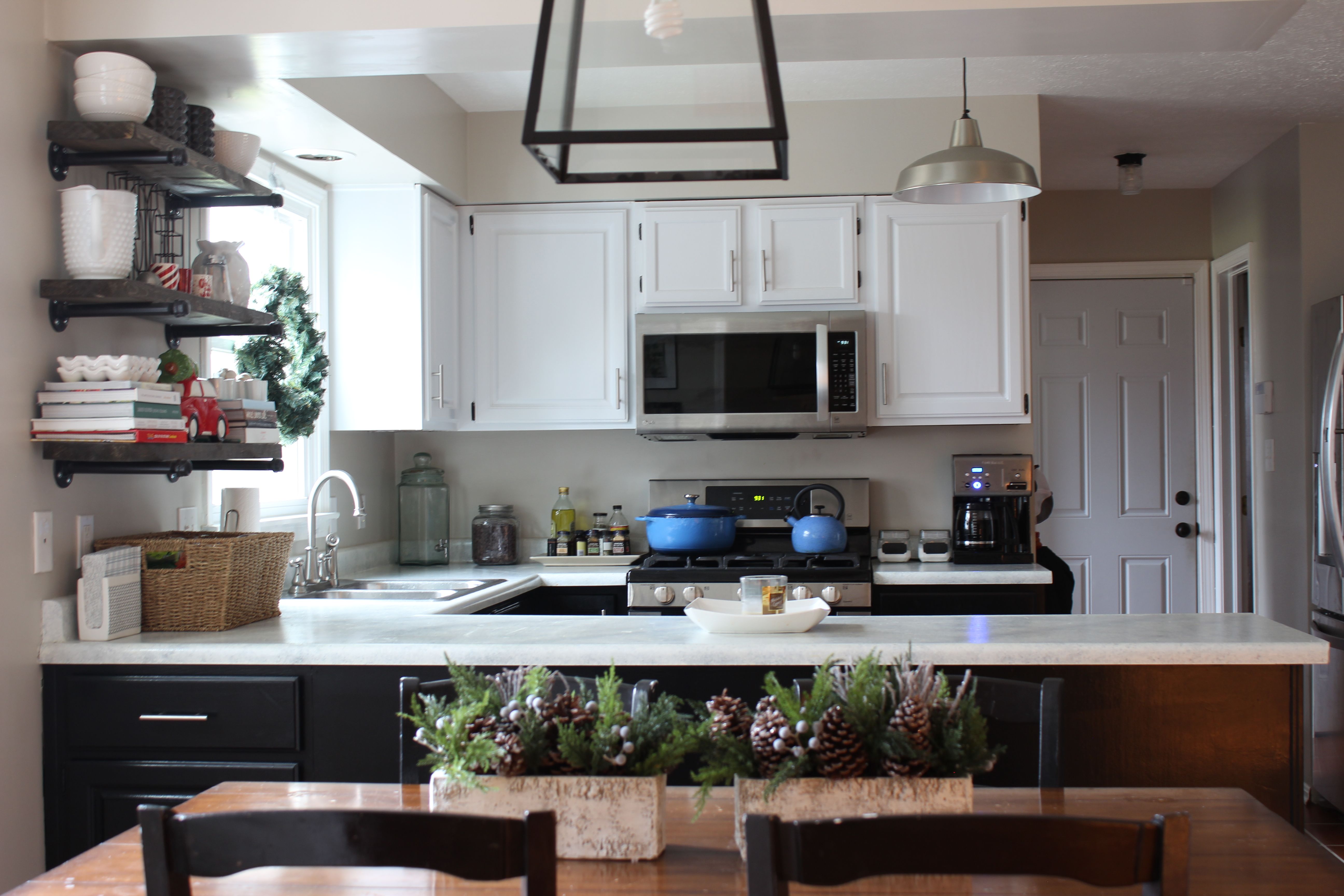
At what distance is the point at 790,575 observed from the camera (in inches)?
137

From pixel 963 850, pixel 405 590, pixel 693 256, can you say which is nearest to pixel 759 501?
pixel 693 256

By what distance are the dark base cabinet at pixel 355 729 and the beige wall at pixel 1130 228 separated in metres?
3.23

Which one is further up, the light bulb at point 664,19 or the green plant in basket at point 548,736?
the light bulb at point 664,19

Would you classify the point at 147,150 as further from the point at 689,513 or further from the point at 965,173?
the point at 689,513

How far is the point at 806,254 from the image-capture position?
377 cm

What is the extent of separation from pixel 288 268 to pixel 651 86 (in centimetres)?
225

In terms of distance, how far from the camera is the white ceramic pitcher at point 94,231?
221 cm

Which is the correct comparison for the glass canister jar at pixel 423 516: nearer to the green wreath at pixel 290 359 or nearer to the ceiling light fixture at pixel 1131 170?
the green wreath at pixel 290 359

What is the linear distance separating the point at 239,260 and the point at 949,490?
2.60m

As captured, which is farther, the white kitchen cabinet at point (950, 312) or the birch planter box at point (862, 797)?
the white kitchen cabinet at point (950, 312)

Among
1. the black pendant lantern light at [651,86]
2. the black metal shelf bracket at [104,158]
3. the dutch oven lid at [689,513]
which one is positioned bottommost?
the dutch oven lid at [689,513]

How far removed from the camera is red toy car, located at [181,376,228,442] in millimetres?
2379

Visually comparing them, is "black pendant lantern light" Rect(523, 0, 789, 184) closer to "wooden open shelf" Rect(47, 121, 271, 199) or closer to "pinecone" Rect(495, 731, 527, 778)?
"pinecone" Rect(495, 731, 527, 778)

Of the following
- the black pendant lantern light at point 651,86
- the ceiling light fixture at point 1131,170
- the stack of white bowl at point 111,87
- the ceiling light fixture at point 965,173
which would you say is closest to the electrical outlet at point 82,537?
the stack of white bowl at point 111,87
